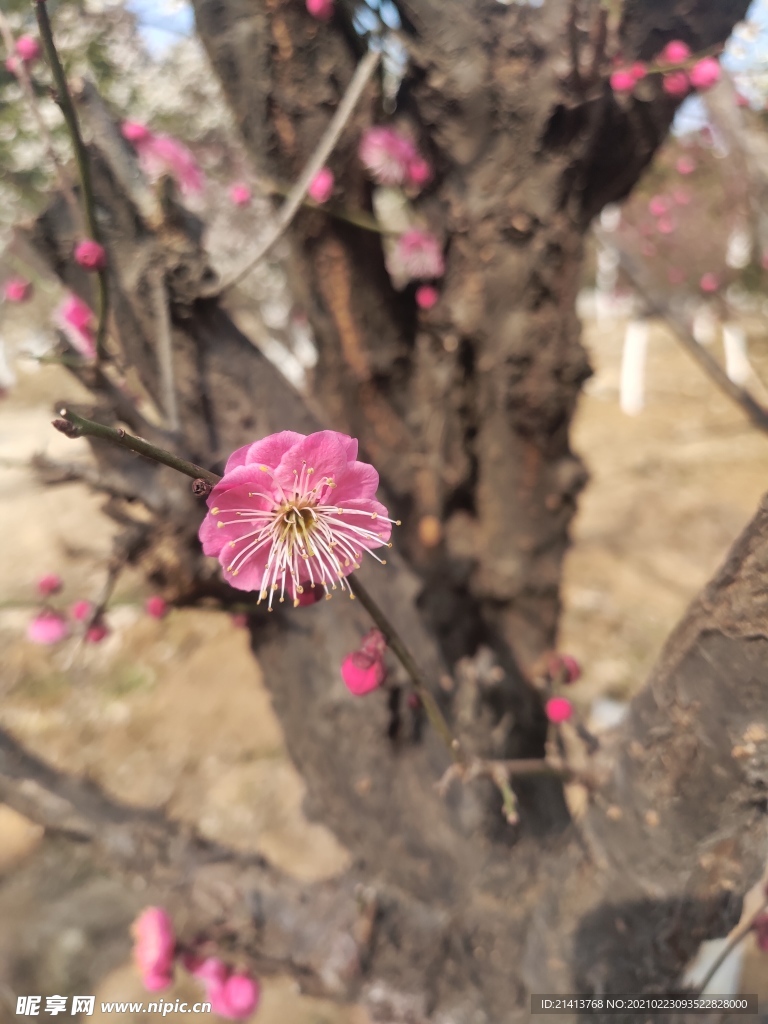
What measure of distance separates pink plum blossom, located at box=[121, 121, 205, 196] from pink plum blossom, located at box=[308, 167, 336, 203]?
0.29 metres

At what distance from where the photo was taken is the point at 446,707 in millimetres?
1176

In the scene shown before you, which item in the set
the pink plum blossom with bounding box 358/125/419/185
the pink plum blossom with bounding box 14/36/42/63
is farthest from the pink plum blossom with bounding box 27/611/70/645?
the pink plum blossom with bounding box 358/125/419/185

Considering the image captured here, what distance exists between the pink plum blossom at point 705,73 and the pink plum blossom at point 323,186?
75 cm

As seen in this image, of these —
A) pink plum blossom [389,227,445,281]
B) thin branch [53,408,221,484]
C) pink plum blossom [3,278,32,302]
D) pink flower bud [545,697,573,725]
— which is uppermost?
pink plum blossom [389,227,445,281]

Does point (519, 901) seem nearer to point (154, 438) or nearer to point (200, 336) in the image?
point (154, 438)

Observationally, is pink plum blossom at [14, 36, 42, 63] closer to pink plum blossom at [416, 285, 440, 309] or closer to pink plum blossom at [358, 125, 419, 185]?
pink plum blossom at [358, 125, 419, 185]

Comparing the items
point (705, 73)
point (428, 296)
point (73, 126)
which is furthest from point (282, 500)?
point (705, 73)

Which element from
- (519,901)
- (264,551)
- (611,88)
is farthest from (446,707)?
(611,88)

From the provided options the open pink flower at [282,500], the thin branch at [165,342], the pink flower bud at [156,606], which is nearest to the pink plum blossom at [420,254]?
the thin branch at [165,342]

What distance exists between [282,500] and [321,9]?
3.86 ft

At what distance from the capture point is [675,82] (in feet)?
4.13

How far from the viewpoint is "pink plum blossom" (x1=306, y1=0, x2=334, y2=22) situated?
3.89ft

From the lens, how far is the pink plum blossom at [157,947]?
1.12 m

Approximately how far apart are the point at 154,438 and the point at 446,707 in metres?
0.71
